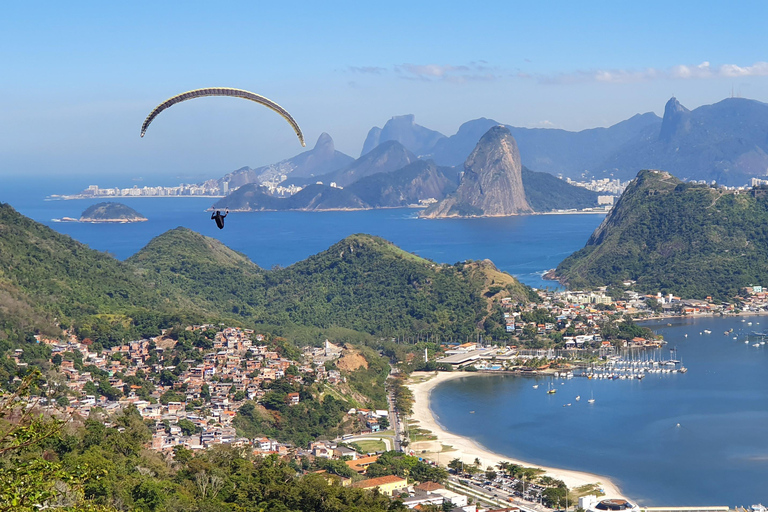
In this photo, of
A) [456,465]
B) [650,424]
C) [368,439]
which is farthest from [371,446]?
[650,424]

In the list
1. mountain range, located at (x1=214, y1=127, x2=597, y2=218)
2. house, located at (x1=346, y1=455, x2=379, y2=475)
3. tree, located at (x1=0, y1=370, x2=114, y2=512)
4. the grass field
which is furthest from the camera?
mountain range, located at (x1=214, y1=127, x2=597, y2=218)

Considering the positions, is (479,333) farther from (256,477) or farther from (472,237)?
(472,237)

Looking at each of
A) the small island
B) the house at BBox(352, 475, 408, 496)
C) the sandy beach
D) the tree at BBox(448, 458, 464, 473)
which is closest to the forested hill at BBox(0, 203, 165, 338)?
the sandy beach

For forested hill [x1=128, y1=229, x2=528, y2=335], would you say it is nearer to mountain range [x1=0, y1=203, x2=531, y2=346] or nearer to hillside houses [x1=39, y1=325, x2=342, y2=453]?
Answer: mountain range [x1=0, y1=203, x2=531, y2=346]

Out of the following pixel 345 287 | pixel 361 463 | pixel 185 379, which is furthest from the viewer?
pixel 345 287

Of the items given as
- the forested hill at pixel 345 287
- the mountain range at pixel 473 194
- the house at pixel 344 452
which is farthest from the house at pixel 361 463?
the mountain range at pixel 473 194

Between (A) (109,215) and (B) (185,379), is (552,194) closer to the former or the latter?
(A) (109,215)

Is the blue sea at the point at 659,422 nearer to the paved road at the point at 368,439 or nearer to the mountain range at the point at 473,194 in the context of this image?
the paved road at the point at 368,439
